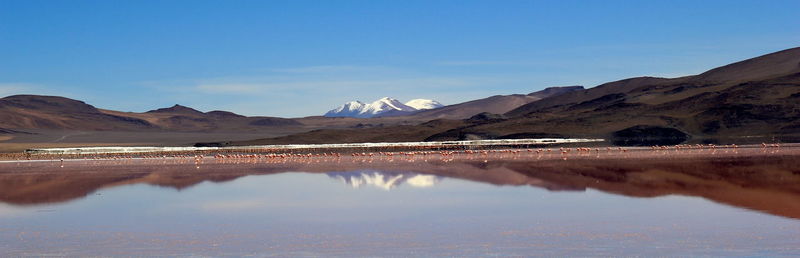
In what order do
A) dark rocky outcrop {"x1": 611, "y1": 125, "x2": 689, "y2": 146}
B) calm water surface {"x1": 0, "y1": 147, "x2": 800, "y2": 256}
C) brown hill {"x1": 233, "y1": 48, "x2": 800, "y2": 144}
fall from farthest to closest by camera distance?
brown hill {"x1": 233, "y1": 48, "x2": 800, "y2": 144}
dark rocky outcrop {"x1": 611, "y1": 125, "x2": 689, "y2": 146}
calm water surface {"x1": 0, "y1": 147, "x2": 800, "y2": 256}

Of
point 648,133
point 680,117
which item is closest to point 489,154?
point 648,133

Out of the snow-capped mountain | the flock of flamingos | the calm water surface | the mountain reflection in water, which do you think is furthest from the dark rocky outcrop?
the snow-capped mountain

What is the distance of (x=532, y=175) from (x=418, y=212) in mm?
14468

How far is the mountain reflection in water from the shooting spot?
28344 mm

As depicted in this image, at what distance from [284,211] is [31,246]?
7705 mm

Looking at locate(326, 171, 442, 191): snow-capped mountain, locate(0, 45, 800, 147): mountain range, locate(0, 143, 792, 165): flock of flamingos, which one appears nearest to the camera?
locate(326, 171, 442, 191): snow-capped mountain

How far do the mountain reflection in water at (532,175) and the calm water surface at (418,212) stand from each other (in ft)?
0.35

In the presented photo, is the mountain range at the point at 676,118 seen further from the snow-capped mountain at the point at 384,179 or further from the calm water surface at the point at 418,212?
the calm water surface at the point at 418,212

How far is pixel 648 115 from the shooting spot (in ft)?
398

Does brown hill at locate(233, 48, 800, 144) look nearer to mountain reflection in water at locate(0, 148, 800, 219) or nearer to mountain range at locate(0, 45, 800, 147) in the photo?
mountain range at locate(0, 45, 800, 147)

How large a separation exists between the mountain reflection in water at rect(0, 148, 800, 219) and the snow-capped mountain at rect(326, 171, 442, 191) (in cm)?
4

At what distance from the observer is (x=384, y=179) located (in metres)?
36.2

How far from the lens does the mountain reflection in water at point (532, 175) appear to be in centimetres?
2834

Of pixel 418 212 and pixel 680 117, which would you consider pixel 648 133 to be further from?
pixel 418 212
